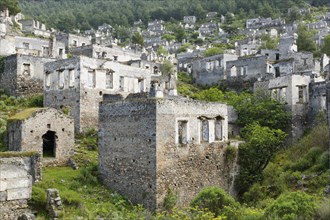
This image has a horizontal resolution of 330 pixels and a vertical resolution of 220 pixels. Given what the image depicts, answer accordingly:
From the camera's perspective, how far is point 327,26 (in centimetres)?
9125

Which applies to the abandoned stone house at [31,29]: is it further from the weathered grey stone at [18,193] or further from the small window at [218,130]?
the weathered grey stone at [18,193]

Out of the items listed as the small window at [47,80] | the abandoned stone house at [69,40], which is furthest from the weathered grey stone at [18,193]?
the abandoned stone house at [69,40]

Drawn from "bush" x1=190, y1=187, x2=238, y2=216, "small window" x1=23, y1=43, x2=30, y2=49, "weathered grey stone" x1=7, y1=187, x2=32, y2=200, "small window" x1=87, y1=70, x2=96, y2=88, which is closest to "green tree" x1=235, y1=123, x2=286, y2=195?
"bush" x1=190, y1=187, x2=238, y2=216

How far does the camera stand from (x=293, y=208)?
15.4 m

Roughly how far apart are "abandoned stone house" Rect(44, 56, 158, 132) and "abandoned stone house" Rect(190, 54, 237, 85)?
16.2m

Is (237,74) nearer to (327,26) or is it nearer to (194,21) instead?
(327,26)

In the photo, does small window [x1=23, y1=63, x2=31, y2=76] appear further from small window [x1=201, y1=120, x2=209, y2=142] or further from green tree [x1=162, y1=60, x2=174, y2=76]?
small window [x1=201, y1=120, x2=209, y2=142]

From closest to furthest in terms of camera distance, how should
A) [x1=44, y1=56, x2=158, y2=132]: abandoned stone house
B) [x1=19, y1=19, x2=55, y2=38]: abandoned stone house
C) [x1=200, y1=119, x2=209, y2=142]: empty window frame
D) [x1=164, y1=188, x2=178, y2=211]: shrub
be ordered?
[x1=164, y1=188, x2=178, y2=211]: shrub
[x1=200, y1=119, x2=209, y2=142]: empty window frame
[x1=44, y1=56, x2=158, y2=132]: abandoned stone house
[x1=19, y1=19, x2=55, y2=38]: abandoned stone house

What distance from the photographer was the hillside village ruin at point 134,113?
22.0 metres

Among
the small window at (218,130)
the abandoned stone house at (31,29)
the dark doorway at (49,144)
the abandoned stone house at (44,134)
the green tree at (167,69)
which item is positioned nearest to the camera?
the abandoned stone house at (44,134)

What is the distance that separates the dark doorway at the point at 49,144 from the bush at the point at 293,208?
575 inches

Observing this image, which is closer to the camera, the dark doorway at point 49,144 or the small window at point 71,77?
the dark doorway at point 49,144

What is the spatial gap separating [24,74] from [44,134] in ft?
39.8

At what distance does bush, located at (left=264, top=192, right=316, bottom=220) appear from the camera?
49.6 feet
